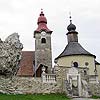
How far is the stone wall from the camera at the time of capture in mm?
23869

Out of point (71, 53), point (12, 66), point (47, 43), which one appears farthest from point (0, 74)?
point (47, 43)

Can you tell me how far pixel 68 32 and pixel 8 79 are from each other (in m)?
22.4

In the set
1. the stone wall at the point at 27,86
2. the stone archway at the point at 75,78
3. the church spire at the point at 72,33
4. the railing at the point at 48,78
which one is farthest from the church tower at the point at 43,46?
the stone wall at the point at 27,86

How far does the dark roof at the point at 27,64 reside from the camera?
1533 inches

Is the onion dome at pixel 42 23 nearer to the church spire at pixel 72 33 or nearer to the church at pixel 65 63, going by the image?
the church at pixel 65 63

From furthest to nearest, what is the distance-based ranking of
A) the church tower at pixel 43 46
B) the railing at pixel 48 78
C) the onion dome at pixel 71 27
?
the onion dome at pixel 71 27
the church tower at pixel 43 46
the railing at pixel 48 78

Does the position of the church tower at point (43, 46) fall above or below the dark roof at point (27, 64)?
above

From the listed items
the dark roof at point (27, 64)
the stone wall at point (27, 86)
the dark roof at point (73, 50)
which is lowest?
the stone wall at point (27, 86)

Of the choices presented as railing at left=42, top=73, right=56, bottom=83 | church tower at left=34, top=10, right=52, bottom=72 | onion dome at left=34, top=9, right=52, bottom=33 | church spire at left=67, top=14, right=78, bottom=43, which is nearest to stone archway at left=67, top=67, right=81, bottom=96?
railing at left=42, top=73, right=56, bottom=83

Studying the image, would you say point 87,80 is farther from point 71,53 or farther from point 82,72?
point 71,53

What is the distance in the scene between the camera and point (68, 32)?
44.6m

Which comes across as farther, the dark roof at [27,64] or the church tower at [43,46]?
the church tower at [43,46]

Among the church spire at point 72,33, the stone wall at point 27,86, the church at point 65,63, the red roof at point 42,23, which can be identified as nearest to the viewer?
the stone wall at point 27,86

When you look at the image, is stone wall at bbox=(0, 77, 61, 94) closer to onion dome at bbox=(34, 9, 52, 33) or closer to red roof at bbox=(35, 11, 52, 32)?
onion dome at bbox=(34, 9, 52, 33)
